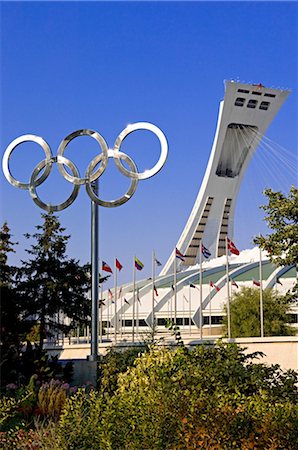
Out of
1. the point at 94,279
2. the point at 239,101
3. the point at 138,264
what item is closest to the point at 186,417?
the point at 94,279

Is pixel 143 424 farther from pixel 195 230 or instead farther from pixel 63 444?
pixel 195 230

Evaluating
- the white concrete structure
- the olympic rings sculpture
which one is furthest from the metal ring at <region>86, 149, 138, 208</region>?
the white concrete structure

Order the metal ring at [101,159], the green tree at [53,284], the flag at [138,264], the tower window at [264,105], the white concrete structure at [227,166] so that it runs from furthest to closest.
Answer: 1. the tower window at [264,105]
2. the white concrete structure at [227,166]
3. the flag at [138,264]
4. the green tree at [53,284]
5. the metal ring at [101,159]

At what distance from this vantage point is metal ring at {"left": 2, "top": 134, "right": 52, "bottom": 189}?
14.1m

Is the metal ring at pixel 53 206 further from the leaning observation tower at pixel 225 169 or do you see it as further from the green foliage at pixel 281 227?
the leaning observation tower at pixel 225 169

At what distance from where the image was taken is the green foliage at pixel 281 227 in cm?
1507

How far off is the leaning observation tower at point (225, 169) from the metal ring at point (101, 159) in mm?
56798

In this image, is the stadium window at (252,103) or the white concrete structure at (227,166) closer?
the white concrete structure at (227,166)

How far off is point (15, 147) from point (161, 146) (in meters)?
3.59

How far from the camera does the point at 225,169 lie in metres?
74.9

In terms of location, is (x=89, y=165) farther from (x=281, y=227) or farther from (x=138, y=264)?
(x=138, y=264)

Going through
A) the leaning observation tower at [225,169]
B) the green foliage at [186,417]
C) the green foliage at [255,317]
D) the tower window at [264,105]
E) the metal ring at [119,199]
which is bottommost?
the green foliage at [186,417]

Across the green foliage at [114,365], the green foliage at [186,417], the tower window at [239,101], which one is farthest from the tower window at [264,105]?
the green foliage at [186,417]

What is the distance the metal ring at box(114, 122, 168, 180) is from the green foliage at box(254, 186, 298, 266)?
3.70m
